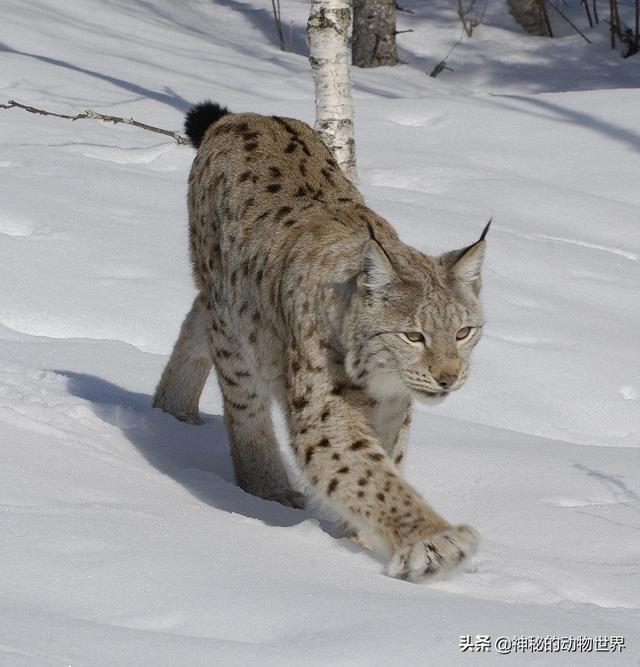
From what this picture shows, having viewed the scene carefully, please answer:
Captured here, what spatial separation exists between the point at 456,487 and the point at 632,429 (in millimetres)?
1187

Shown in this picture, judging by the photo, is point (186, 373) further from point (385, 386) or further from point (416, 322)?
point (416, 322)

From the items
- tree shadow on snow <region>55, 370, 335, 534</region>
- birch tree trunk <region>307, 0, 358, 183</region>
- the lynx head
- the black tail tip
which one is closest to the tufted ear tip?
the lynx head

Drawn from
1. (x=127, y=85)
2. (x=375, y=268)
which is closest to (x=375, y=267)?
(x=375, y=268)

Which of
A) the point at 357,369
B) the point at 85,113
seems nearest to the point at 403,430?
the point at 357,369

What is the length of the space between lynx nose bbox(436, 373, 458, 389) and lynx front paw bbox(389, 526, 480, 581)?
375 mm

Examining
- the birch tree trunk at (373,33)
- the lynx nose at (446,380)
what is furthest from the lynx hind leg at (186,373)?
the birch tree trunk at (373,33)

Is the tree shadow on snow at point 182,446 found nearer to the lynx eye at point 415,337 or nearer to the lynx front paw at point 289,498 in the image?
the lynx front paw at point 289,498

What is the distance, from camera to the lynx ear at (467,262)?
3281 mm

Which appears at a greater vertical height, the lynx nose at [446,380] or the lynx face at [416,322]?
the lynx face at [416,322]

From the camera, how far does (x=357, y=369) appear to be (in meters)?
3.30

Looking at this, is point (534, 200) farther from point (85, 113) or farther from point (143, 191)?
point (85, 113)

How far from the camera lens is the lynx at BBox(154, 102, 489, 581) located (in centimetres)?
318

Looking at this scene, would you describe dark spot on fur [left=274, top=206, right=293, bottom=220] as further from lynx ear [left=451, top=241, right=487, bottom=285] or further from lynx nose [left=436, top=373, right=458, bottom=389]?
lynx nose [left=436, top=373, right=458, bottom=389]

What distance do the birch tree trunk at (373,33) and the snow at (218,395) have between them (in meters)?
0.80
